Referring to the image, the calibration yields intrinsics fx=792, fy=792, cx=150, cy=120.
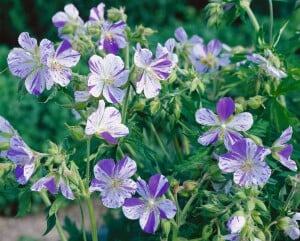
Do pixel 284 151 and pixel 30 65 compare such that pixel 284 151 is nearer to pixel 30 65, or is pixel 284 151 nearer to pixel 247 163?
pixel 247 163

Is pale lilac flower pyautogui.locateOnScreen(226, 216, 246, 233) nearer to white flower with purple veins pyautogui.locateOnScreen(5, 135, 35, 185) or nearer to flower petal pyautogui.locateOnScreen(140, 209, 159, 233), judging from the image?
flower petal pyautogui.locateOnScreen(140, 209, 159, 233)

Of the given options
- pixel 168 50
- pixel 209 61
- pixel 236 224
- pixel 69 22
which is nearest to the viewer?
pixel 236 224

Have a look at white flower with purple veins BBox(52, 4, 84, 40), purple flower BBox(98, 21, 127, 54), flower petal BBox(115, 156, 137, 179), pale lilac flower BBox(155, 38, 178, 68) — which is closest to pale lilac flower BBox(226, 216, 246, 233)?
flower petal BBox(115, 156, 137, 179)

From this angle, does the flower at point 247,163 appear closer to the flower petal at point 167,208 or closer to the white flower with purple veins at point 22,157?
the flower petal at point 167,208

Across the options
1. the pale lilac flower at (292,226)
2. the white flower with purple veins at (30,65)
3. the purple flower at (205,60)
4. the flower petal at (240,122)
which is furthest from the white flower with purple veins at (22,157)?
the purple flower at (205,60)

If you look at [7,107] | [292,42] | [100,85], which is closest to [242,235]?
[100,85]

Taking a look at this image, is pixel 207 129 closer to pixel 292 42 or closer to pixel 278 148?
pixel 278 148

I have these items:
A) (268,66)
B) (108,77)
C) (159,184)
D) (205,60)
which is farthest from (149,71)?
(205,60)
